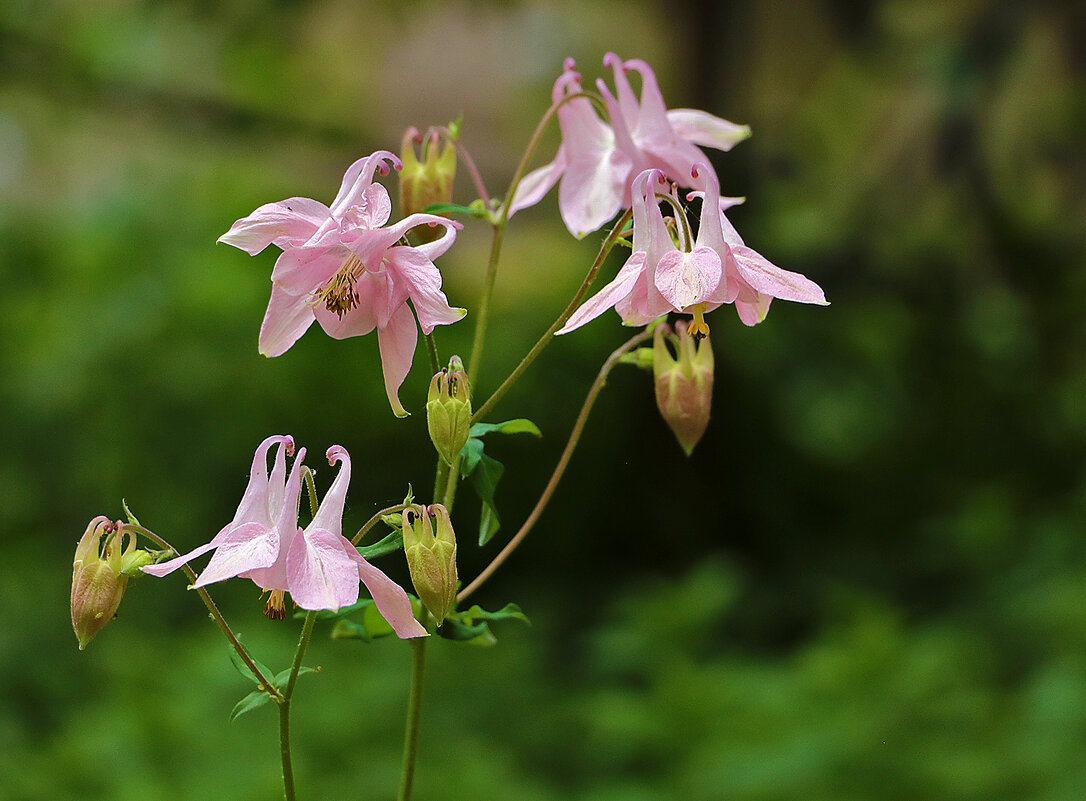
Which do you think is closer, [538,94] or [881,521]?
[881,521]

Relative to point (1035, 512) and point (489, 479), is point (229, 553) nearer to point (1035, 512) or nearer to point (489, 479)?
point (489, 479)

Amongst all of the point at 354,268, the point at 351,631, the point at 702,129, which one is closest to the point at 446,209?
the point at 354,268

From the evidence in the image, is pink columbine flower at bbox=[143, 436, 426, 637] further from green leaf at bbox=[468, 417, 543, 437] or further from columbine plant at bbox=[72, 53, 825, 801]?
green leaf at bbox=[468, 417, 543, 437]

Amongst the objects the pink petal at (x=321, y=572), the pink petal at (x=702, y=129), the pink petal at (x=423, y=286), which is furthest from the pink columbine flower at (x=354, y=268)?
the pink petal at (x=702, y=129)

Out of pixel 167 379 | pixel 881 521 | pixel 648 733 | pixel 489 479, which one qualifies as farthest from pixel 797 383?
pixel 489 479

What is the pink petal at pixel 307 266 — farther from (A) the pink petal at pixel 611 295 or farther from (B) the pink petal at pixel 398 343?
(A) the pink petal at pixel 611 295
